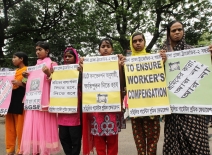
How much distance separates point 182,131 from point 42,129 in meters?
2.09

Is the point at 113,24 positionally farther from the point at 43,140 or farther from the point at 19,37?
the point at 43,140

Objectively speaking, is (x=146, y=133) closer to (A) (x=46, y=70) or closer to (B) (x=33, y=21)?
(A) (x=46, y=70)

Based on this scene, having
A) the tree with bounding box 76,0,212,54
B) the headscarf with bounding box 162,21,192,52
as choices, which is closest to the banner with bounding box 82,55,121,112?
→ the headscarf with bounding box 162,21,192,52

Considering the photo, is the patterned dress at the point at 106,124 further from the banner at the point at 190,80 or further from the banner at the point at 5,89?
the banner at the point at 5,89

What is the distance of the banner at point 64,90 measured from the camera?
10.8ft

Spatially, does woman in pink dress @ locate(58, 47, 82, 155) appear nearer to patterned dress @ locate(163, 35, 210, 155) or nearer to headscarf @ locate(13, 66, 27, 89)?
headscarf @ locate(13, 66, 27, 89)

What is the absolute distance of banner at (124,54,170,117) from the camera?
2699 millimetres

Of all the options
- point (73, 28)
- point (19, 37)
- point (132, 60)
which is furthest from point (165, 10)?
point (132, 60)

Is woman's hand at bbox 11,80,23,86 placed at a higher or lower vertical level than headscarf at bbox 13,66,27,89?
lower

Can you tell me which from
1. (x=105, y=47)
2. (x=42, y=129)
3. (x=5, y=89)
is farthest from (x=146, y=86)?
(x=5, y=89)

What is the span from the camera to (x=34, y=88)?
363cm

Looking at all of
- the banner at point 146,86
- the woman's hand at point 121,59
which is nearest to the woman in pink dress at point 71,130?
the woman's hand at point 121,59

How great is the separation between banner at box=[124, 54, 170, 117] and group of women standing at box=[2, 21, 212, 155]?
0.13 metres

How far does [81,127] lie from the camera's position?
3.38 m
